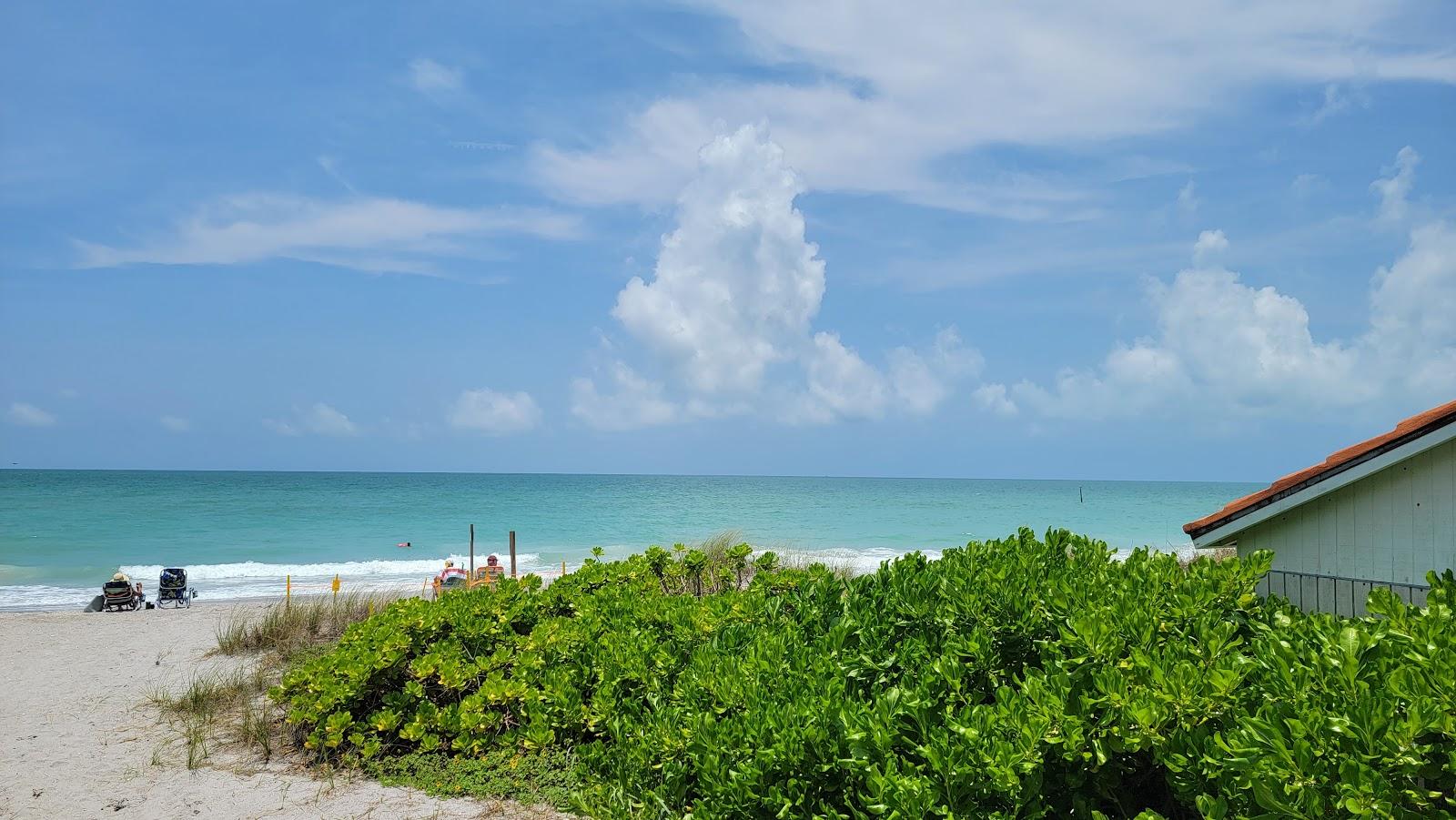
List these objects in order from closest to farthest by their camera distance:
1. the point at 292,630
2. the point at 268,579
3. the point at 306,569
A: the point at 292,630, the point at 268,579, the point at 306,569

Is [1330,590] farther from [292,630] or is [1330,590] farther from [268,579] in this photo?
[268,579]

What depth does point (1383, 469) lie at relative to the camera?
5680 mm

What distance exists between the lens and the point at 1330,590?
231 inches

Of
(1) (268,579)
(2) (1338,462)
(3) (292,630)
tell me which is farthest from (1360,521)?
(1) (268,579)

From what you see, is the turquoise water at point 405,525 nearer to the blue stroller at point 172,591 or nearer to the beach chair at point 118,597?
the blue stroller at point 172,591

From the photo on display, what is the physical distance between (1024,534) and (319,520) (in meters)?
61.0

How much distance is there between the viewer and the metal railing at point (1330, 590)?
18.0ft

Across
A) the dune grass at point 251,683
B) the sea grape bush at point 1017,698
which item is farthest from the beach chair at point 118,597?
the sea grape bush at point 1017,698

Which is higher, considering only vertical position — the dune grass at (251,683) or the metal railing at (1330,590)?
the metal railing at (1330,590)

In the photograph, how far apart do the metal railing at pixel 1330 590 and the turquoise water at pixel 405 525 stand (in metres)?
18.5

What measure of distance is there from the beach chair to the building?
84.8 ft

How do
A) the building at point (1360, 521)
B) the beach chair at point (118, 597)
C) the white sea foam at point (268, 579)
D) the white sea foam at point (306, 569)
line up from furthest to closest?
the white sea foam at point (306, 569), the white sea foam at point (268, 579), the beach chair at point (118, 597), the building at point (1360, 521)

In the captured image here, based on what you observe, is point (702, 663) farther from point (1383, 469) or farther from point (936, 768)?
point (1383, 469)

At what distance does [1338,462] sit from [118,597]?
2682 centimetres
